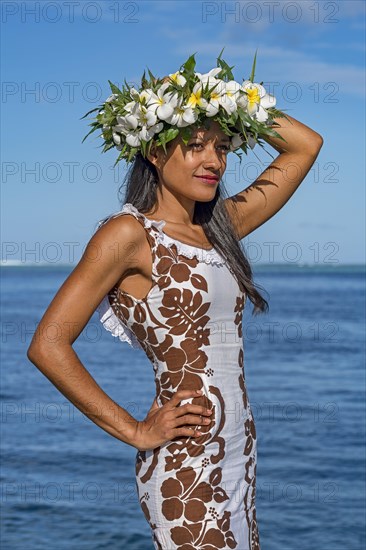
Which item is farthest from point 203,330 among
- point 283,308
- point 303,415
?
point 283,308

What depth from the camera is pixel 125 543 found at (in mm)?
10258

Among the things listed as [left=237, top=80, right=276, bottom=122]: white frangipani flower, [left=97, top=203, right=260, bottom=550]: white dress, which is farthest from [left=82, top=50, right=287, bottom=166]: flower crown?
[left=97, top=203, right=260, bottom=550]: white dress

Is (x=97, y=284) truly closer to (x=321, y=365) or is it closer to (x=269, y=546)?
(x=269, y=546)

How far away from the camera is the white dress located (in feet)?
9.73

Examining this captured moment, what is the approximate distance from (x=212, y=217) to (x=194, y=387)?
22.5 inches

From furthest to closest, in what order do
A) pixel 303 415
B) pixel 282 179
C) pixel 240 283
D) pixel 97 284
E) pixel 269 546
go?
pixel 303 415
pixel 269 546
pixel 282 179
pixel 240 283
pixel 97 284

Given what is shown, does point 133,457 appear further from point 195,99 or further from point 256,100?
point 195,99

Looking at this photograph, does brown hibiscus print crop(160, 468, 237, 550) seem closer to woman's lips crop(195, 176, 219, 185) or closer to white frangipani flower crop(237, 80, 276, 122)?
woman's lips crop(195, 176, 219, 185)

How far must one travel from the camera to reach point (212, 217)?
3293 mm

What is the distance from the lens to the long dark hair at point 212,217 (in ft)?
10.5

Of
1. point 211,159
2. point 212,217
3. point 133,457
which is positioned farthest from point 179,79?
point 133,457

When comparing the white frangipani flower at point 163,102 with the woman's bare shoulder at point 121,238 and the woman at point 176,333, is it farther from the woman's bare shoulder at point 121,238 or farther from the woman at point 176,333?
the woman's bare shoulder at point 121,238

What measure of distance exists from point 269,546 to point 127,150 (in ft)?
25.2

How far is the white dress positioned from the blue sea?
52 cm
